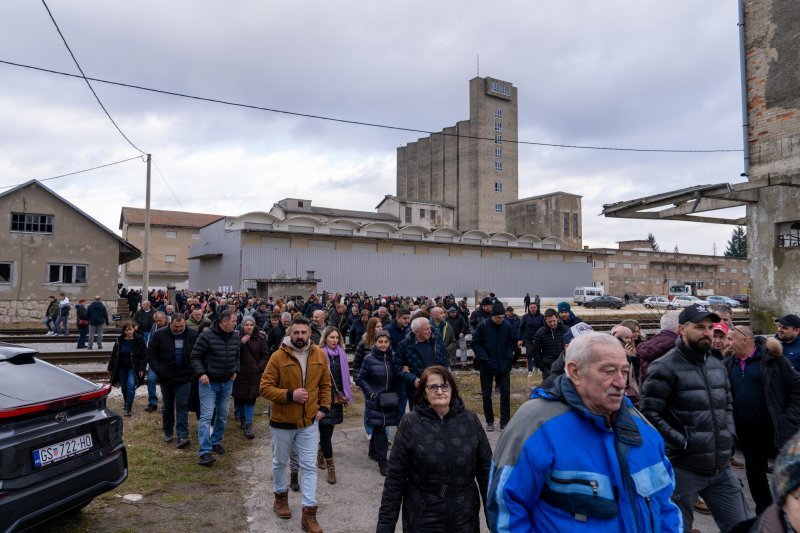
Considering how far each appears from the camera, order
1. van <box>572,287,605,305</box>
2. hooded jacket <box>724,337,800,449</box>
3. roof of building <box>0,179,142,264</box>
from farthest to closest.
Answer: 1. van <box>572,287,605,305</box>
2. roof of building <box>0,179,142,264</box>
3. hooded jacket <box>724,337,800,449</box>

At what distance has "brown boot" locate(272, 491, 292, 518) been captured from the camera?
4832mm

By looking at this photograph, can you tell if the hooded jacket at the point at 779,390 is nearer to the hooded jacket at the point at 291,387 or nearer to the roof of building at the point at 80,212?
the hooded jacket at the point at 291,387

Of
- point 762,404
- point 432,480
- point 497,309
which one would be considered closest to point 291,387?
point 432,480

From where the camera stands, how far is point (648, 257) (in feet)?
219

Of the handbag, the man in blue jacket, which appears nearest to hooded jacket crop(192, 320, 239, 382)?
the handbag

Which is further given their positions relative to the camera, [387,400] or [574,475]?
[387,400]

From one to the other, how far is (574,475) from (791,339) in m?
5.05

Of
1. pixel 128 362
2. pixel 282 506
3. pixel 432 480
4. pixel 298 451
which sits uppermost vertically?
pixel 432 480

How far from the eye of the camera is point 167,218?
2534 inches

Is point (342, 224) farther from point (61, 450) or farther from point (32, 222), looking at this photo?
point (61, 450)

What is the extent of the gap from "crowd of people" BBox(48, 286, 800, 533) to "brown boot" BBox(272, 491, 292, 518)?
0.01 meters

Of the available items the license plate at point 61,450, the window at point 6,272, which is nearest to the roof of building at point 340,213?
the window at point 6,272

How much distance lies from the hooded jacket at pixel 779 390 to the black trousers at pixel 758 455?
0.09 metres

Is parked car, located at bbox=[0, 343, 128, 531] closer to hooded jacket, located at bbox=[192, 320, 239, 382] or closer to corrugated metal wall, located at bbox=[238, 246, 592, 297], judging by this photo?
hooded jacket, located at bbox=[192, 320, 239, 382]
